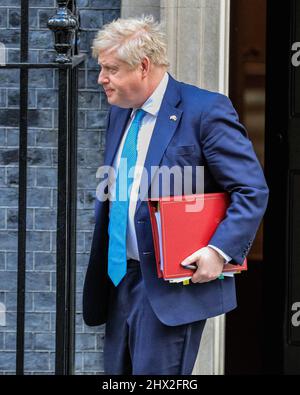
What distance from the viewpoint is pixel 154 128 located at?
377 cm

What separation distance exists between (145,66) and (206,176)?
0.44 metres

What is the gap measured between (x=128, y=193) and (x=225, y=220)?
1.23 feet

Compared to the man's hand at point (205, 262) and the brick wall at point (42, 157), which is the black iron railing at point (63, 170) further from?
the man's hand at point (205, 262)

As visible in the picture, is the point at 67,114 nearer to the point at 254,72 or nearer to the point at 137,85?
the point at 137,85

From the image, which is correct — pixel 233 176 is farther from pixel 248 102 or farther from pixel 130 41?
pixel 248 102

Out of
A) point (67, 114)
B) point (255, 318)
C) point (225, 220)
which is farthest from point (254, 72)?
point (225, 220)

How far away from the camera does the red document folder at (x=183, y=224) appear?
11.9ft

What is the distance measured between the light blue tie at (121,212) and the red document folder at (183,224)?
0.49 feet

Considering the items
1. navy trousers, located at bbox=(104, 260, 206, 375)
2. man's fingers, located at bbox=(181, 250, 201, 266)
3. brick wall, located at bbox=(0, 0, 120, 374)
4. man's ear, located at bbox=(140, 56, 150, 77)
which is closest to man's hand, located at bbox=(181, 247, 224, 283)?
man's fingers, located at bbox=(181, 250, 201, 266)

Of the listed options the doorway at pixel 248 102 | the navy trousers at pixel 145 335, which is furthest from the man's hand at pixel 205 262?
the doorway at pixel 248 102

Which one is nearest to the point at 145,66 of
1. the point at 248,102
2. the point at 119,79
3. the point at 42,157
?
the point at 119,79

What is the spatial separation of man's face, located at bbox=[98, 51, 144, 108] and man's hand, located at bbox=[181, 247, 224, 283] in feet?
1.93

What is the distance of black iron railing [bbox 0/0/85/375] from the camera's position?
4.13m

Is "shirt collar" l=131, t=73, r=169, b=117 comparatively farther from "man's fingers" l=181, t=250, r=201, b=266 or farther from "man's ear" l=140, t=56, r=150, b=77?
"man's fingers" l=181, t=250, r=201, b=266
